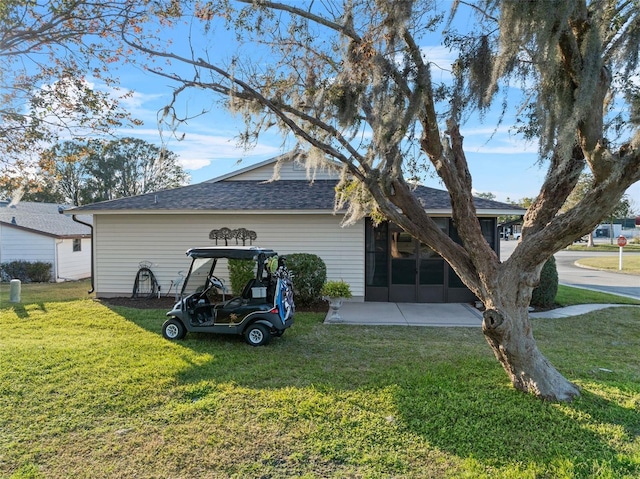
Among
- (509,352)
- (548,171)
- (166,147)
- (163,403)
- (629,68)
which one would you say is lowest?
(163,403)

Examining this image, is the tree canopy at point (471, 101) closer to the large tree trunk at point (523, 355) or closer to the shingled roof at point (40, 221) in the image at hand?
the large tree trunk at point (523, 355)

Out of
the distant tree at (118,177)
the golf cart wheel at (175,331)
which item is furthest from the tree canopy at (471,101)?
the distant tree at (118,177)

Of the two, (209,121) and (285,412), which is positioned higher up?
(209,121)

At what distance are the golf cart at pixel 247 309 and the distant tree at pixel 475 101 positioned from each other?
81.1 inches

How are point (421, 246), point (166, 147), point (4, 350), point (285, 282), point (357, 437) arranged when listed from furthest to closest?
point (421, 246)
point (285, 282)
point (4, 350)
point (166, 147)
point (357, 437)

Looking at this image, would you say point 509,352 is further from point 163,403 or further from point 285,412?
point 163,403

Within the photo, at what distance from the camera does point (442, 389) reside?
4.28m

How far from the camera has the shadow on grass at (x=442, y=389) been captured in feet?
Result: 10.2

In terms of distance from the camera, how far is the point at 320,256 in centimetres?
1062

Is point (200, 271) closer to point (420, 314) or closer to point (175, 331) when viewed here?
point (175, 331)

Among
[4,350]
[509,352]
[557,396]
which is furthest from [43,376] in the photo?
[557,396]

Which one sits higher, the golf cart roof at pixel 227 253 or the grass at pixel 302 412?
the golf cart roof at pixel 227 253

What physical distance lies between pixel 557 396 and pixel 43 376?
19.2 feet

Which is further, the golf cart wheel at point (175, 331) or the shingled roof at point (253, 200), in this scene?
the shingled roof at point (253, 200)
